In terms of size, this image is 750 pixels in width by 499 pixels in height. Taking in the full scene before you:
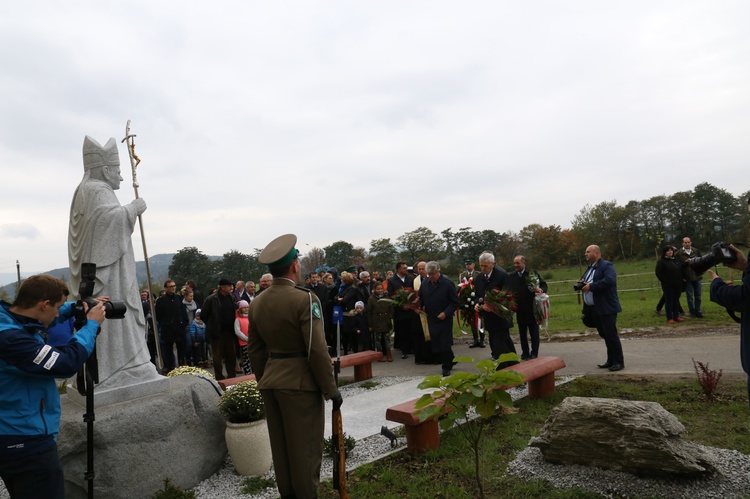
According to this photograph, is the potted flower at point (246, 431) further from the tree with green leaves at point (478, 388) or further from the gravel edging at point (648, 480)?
the gravel edging at point (648, 480)

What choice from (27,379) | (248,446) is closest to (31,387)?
(27,379)

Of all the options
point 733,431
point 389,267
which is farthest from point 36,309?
point 389,267

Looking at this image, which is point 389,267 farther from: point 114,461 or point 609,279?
point 114,461

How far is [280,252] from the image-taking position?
3.61m

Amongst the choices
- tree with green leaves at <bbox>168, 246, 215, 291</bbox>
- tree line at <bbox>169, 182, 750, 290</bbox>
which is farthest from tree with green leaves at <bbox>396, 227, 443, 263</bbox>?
tree with green leaves at <bbox>168, 246, 215, 291</bbox>

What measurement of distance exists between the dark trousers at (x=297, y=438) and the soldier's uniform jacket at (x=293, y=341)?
0.10m

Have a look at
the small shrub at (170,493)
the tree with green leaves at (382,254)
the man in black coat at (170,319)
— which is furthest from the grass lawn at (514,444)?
the tree with green leaves at (382,254)

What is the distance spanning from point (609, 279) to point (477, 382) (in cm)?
517

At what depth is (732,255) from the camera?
3.52 meters

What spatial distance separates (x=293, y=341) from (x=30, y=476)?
171cm

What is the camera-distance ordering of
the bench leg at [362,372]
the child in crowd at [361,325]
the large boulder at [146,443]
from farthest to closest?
the child in crowd at [361,325] → the bench leg at [362,372] → the large boulder at [146,443]

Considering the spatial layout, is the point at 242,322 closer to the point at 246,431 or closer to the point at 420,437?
the point at 246,431

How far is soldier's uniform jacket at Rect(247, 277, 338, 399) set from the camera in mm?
3412

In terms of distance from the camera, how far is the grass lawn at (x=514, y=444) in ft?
13.3
